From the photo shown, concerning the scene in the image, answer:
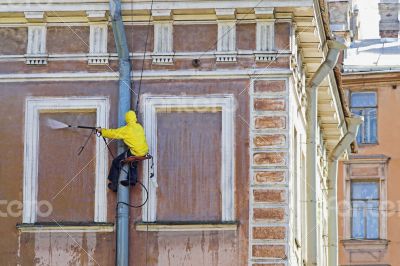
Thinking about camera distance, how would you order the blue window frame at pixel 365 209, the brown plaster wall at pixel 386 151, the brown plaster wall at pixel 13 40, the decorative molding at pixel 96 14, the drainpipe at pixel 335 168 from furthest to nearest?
the blue window frame at pixel 365 209, the brown plaster wall at pixel 386 151, the drainpipe at pixel 335 168, the brown plaster wall at pixel 13 40, the decorative molding at pixel 96 14

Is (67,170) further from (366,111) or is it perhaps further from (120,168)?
(366,111)

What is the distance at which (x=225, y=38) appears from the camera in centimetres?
2028

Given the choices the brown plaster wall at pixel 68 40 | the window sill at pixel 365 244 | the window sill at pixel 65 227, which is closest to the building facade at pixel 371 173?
the window sill at pixel 365 244

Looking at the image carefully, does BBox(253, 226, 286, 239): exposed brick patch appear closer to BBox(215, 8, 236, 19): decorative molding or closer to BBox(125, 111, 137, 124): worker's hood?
BBox(125, 111, 137, 124): worker's hood

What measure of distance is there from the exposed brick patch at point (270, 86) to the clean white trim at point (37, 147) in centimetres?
199

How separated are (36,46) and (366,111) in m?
23.2

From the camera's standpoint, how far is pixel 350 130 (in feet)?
87.6

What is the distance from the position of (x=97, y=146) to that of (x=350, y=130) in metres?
7.53

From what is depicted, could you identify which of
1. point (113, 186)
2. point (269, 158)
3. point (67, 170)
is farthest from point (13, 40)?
point (269, 158)

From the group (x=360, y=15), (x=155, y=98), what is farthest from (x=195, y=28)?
(x=360, y=15)

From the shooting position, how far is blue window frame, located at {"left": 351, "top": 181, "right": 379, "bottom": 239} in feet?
139

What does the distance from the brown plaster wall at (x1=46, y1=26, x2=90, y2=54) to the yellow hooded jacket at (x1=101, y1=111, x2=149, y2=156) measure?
1.21 m

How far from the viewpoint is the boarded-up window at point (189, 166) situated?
20047 millimetres

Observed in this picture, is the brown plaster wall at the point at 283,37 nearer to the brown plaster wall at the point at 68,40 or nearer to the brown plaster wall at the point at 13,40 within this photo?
the brown plaster wall at the point at 68,40
